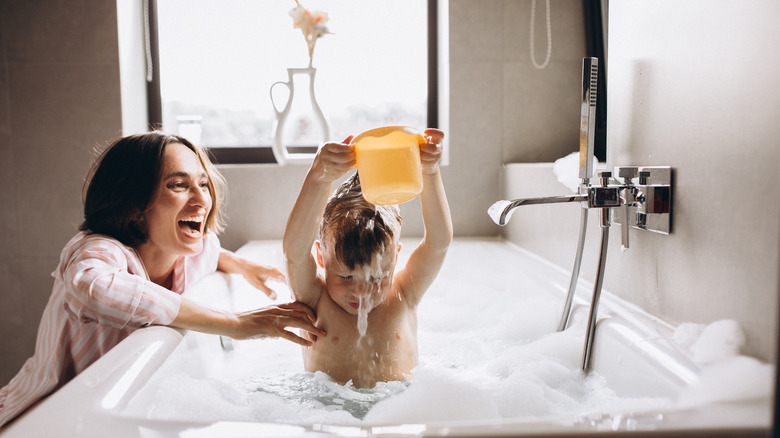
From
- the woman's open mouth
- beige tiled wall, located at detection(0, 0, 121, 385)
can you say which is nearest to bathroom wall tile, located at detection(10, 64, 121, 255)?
beige tiled wall, located at detection(0, 0, 121, 385)

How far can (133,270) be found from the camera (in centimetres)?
112

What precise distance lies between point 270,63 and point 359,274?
1.70 meters

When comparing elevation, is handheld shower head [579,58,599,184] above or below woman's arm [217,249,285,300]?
above

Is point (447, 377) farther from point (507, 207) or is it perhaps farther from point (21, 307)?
point (21, 307)

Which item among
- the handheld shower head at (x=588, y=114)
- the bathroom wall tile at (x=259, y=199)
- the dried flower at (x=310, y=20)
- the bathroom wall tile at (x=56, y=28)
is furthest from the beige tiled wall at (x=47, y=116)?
the handheld shower head at (x=588, y=114)

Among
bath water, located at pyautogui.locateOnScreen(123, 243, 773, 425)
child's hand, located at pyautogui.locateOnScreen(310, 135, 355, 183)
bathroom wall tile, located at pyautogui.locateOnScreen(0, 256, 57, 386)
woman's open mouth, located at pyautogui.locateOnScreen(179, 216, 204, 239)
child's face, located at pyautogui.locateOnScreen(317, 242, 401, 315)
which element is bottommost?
bathroom wall tile, located at pyautogui.locateOnScreen(0, 256, 57, 386)

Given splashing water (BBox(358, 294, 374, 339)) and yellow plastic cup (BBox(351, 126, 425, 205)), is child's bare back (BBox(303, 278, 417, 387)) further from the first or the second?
yellow plastic cup (BBox(351, 126, 425, 205))

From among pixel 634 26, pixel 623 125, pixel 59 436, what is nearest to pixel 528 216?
pixel 623 125

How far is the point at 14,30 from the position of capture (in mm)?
2051

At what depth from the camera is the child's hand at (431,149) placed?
0.88 metres

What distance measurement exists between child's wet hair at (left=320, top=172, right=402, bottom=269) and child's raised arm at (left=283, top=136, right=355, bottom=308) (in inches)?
1.7

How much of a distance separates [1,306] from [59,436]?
1987 mm

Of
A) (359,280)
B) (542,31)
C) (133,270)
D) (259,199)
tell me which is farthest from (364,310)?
(542,31)

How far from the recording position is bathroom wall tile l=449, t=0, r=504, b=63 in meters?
2.19
